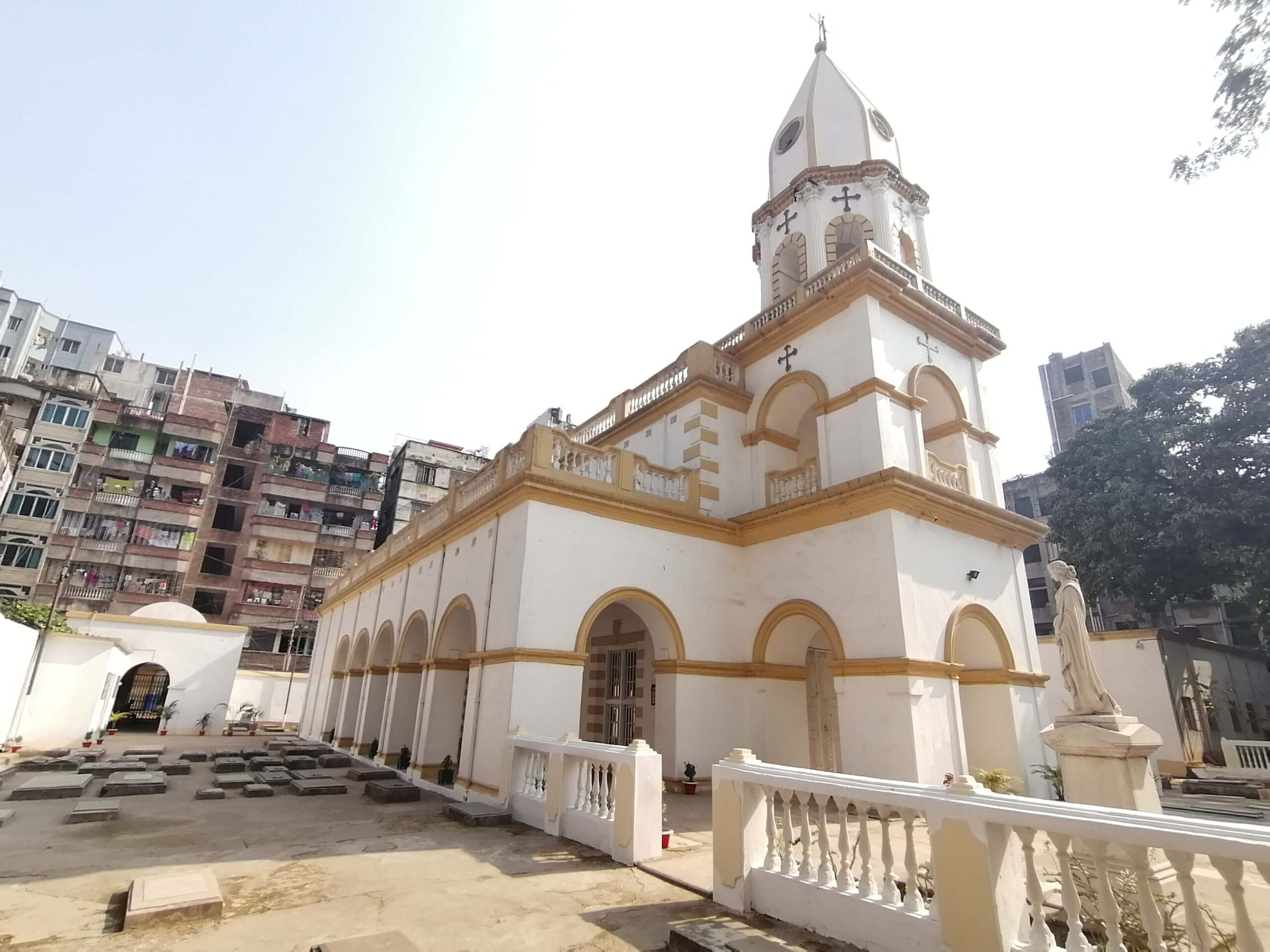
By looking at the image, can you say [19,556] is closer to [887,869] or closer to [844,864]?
[844,864]

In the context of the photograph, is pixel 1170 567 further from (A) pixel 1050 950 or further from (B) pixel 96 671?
(B) pixel 96 671

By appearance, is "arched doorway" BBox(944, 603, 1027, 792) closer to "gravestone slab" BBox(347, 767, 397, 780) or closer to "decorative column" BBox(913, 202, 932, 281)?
"decorative column" BBox(913, 202, 932, 281)

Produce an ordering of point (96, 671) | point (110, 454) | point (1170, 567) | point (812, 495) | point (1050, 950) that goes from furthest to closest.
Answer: point (110, 454)
point (1170, 567)
point (96, 671)
point (812, 495)
point (1050, 950)

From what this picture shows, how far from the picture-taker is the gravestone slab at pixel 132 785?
10.2m

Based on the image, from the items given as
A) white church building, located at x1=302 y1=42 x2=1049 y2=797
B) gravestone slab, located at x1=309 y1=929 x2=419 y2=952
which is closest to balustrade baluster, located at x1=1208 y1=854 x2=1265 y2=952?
gravestone slab, located at x1=309 y1=929 x2=419 y2=952

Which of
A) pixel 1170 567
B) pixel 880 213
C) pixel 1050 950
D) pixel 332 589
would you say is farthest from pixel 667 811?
pixel 1170 567

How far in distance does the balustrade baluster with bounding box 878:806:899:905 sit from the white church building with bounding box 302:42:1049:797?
17.5 feet

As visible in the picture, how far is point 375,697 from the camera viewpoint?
16.9 meters

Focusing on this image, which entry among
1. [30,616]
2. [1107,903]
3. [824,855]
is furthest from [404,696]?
[1107,903]

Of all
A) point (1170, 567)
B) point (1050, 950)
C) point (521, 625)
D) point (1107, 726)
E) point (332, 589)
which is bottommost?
point (1050, 950)

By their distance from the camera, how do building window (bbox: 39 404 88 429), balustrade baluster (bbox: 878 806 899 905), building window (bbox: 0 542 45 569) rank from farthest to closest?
1. building window (bbox: 39 404 88 429)
2. building window (bbox: 0 542 45 569)
3. balustrade baluster (bbox: 878 806 899 905)

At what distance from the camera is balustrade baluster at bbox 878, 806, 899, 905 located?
4273mm

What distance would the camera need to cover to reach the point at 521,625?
9.95 metres

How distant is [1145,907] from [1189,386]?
2870cm
